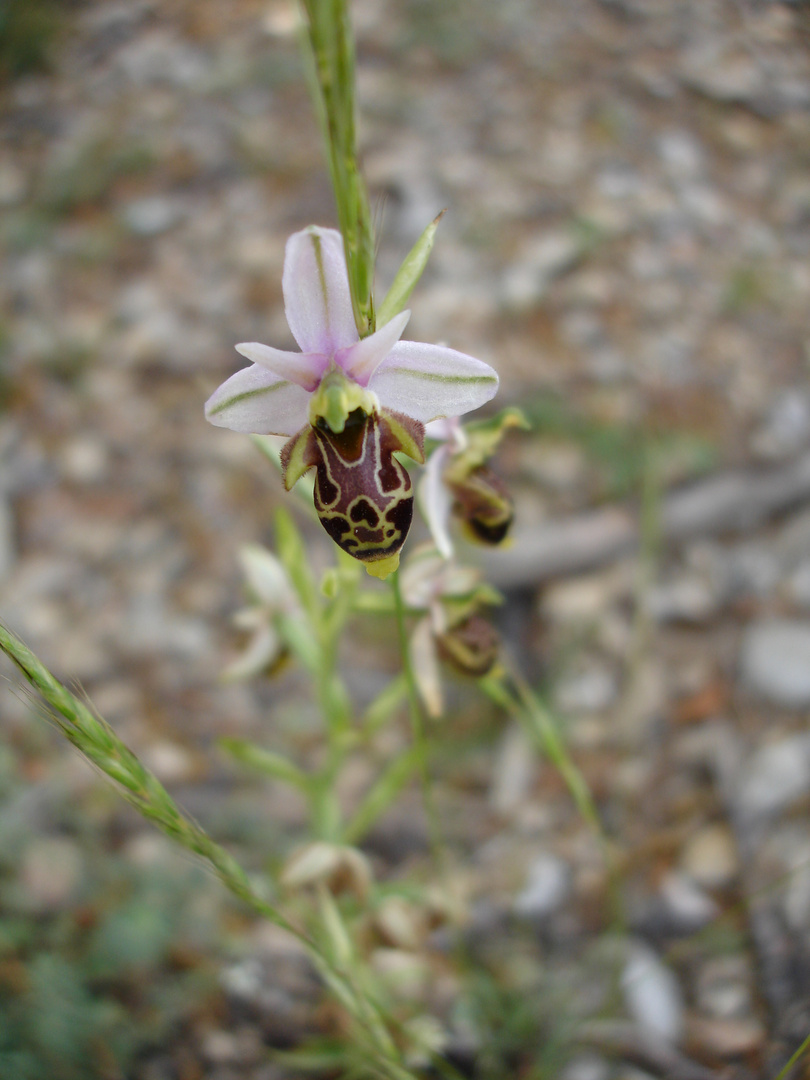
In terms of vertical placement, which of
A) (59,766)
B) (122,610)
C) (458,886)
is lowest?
(458,886)

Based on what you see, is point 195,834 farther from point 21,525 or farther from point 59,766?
point 21,525

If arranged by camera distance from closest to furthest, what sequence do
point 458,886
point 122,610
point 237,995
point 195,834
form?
1. point 195,834
2. point 237,995
3. point 458,886
4. point 122,610

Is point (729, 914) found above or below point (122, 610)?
below

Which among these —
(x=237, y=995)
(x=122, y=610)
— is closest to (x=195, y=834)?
(x=237, y=995)

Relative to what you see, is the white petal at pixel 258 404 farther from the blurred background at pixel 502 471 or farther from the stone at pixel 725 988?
the stone at pixel 725 988

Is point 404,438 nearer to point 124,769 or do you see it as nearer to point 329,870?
point 124,769

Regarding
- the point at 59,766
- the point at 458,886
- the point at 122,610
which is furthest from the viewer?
the point at 122,610

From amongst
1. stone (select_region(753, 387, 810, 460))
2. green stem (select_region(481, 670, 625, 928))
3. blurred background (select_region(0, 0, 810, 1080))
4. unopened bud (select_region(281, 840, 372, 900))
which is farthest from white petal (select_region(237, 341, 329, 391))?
stone (select_region(753, 387, 810, 460))
